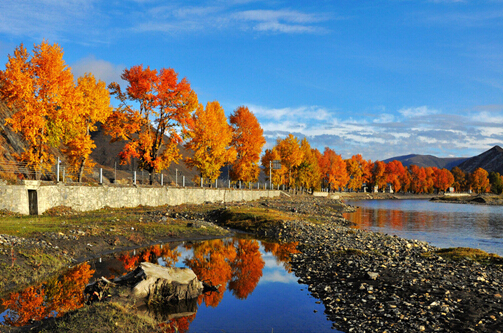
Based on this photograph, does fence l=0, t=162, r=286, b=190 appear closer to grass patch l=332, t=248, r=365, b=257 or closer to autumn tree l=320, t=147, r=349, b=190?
grass patch l=332, t=248, r=365, b=257

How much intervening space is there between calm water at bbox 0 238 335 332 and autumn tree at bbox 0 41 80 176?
19428 mm

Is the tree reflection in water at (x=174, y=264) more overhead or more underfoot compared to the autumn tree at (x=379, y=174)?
more underfoot

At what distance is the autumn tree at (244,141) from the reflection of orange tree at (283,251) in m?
45.4

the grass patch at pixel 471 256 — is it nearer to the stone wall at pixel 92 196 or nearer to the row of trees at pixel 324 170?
the stone wall at pixel 92 196

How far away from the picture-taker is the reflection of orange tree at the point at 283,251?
21003mm

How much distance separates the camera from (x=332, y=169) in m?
130

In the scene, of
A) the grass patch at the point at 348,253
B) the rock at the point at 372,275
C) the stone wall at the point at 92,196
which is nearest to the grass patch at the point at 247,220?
the stone wall at the point at 92,196

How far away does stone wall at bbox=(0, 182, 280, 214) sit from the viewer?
27.6 meters

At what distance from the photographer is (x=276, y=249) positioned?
997 inches

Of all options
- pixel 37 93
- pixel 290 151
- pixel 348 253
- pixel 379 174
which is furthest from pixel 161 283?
pixel 379 174

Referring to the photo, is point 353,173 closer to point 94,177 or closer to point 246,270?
point 94,177

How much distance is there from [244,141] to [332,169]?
215ft

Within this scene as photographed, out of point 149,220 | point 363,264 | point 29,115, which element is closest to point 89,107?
point 29,115

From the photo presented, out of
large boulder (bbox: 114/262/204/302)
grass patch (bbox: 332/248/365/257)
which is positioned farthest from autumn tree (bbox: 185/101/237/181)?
large boulder (bbox: 114/262/204/302)
